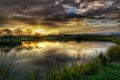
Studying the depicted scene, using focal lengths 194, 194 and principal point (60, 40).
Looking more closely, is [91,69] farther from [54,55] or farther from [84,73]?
[54,55]

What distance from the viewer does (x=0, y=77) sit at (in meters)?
5.66

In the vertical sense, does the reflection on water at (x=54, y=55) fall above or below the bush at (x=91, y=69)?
below

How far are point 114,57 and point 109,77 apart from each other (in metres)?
9.09

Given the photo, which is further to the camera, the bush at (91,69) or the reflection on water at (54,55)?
the reflection on water at (54,55)

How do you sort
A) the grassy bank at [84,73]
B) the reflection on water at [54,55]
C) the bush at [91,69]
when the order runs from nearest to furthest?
the grassy bank at [84,73], the bush at [91,69], the reflection on water at [54,55]

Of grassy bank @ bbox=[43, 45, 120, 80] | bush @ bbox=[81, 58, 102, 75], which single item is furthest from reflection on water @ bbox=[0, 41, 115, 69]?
grassy bank @ bbox=[43, 45, 120, 80]

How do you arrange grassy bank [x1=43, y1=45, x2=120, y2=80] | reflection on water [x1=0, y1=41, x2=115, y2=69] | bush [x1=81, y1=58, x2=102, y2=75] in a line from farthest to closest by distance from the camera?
reflection on water [x1=0, y1=41, x2=115, y2=69] → bush [x1=81, y1=58, x2=102, y2=75] → grassy bank [x1=43, y1=45, x2=120, y2=80]

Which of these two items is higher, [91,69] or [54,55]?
[91,69]

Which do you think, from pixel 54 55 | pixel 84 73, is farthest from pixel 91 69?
pixel 54 55

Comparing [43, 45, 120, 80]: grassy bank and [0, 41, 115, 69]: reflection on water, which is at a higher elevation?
[43, 45, 120, 80]: grassy bank

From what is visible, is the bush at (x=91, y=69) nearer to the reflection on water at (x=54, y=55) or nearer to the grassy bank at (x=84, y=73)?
the grassy bank at (x=84, y=73)

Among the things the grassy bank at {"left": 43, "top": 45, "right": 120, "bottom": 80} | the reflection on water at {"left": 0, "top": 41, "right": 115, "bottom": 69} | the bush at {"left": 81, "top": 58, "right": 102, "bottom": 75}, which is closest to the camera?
the grassy bank at {"left": 43, "top": 45, "right": 120, "bottom": 80}

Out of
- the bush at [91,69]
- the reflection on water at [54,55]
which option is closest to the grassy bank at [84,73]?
the bush at [91,69]

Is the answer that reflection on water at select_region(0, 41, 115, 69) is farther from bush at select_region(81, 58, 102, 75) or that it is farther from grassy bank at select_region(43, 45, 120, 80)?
grassy bank at select_region(43, 45, 120, 80)
